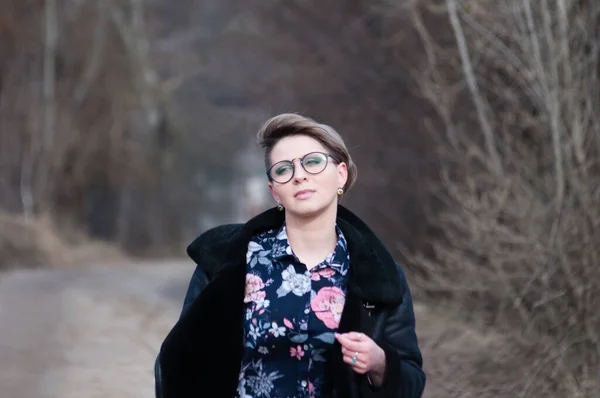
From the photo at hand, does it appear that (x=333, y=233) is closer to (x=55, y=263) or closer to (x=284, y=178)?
(x=284, y=178)

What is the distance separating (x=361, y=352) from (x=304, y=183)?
22.2 inches

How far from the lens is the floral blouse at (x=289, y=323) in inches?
114

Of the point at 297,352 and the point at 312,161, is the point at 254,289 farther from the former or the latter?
the point at 312,161

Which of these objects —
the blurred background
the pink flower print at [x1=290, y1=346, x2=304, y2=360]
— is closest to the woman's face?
the pink flower print at [x1=290, y1=346, x2=304, y2=360]

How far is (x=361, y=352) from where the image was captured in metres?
2.73

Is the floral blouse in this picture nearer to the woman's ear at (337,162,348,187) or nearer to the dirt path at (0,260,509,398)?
the woman's ear at (337,162,348,187)

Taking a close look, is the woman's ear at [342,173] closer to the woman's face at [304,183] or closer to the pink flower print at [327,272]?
the woman's face at [304,183]

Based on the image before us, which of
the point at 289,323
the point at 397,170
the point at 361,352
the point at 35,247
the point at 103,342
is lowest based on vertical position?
the point at 361,352

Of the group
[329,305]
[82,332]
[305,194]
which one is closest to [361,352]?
[329,305]

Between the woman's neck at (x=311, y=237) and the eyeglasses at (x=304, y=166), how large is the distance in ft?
0.46

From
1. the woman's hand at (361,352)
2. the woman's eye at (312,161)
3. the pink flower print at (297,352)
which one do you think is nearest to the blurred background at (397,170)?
the woman's eye at (312,161)

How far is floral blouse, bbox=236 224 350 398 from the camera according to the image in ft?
9.47

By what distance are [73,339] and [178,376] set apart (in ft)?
23.0

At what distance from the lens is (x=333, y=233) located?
9.96 feet
